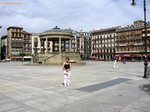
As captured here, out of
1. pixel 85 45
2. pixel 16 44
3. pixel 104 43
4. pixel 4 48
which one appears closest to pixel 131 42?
pixel 104 43

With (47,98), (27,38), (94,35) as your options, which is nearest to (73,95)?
(47,98)

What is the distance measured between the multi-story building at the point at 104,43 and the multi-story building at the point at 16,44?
4120 cm

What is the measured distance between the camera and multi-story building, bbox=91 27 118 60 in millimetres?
119000

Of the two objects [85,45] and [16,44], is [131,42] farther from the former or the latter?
[16,44]

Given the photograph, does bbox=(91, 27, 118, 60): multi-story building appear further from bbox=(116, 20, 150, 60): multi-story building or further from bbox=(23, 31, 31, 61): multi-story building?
bbox=(23, 31, 31, 61): multi-story building

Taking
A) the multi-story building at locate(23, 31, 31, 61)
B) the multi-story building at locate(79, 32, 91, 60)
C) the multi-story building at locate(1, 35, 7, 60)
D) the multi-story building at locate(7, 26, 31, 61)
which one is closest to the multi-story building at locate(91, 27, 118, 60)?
the multi-story building at locate(79, 32, 91, 60)

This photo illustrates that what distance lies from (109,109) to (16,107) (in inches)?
128

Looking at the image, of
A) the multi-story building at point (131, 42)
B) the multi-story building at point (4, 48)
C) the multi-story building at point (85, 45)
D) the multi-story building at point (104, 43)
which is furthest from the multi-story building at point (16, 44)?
the multi-story building at point (131, 42)

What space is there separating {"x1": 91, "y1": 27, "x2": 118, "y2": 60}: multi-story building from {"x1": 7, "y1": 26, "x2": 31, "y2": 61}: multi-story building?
41.2 m

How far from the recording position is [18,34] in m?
132

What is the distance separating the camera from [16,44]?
131125mm

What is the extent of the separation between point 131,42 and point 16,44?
6709cm

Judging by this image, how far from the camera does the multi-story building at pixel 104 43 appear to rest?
390 ft

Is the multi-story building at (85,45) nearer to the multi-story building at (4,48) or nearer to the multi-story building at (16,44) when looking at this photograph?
the multi-story building at (16,44)
